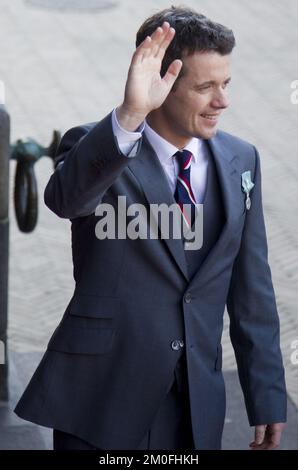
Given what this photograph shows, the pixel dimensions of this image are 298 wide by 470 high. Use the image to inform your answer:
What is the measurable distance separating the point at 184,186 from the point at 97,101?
738 centimetres

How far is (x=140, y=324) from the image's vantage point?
3648 mm

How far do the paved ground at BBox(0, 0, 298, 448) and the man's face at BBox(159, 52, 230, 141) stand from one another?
8.65 ft

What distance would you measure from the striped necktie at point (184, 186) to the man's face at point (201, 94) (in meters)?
0.14

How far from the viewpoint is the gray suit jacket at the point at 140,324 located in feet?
11.9

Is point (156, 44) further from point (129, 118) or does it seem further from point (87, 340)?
point (87, 340)

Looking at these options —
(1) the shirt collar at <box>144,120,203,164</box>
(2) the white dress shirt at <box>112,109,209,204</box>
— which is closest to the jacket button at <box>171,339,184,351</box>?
(2) the white dress shirt at <box>112,109,209,204</box>

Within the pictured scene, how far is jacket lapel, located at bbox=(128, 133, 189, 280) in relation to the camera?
3.59m

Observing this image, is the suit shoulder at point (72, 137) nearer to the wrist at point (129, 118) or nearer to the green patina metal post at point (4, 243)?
the wrist at point (129, 118)

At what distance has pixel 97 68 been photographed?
12.1 meters

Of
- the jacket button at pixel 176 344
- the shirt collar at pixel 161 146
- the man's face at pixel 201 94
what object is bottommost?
the jacket button at pixel 176 344

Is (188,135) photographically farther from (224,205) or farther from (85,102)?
(85,102)

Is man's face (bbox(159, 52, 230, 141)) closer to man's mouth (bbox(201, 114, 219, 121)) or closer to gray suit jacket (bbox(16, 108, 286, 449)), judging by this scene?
man's mouth (bbox(201, 114, 219, 121))

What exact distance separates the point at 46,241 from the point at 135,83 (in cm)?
517

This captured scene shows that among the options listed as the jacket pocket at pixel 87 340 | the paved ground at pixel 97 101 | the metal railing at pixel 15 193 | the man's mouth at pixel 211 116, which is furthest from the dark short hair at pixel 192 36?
the paved ground at pixel 97 101
